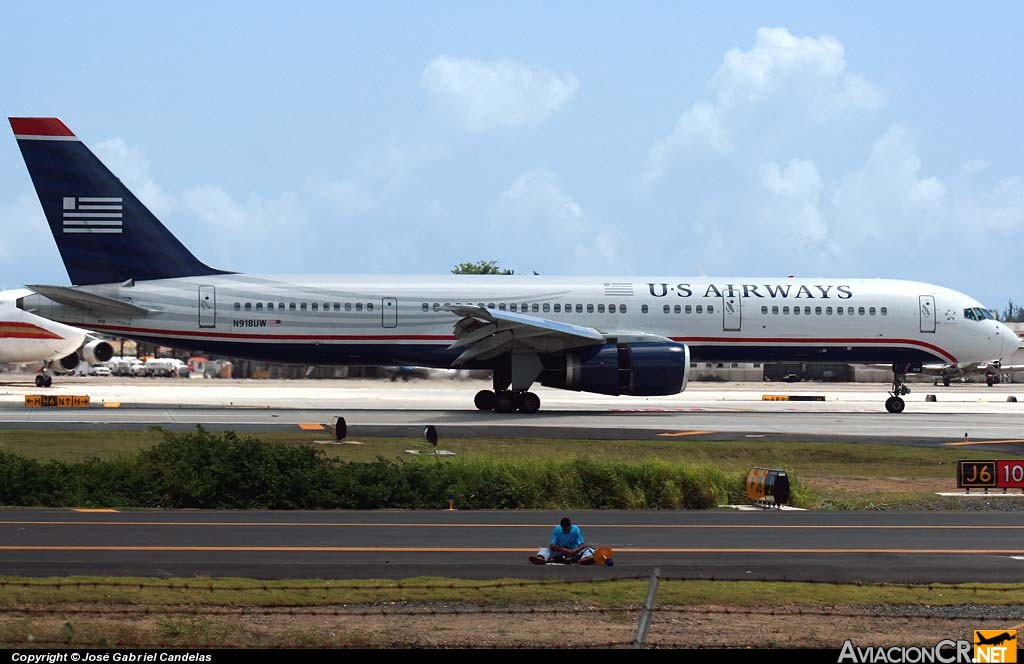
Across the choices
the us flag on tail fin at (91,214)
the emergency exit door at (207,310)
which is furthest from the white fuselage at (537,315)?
the us flag on tail fin at (91,214)

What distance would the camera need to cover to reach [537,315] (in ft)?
127

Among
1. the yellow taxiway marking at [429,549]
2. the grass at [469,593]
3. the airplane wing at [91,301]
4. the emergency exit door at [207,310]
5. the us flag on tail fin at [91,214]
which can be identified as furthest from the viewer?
the emergency exit door at [207,310]

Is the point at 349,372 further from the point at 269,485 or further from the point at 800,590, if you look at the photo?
the point at 800,590

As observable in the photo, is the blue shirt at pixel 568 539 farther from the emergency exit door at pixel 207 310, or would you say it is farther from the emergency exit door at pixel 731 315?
the emergency exit door at pixel 731 315

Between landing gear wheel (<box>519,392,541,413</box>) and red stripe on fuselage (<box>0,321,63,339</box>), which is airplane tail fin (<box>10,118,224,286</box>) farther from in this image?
red stripe on fuselage (<box>0,321,63,339</box>)

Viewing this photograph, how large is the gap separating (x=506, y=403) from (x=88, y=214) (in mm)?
13890

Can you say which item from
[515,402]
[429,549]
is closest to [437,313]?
[515,402]

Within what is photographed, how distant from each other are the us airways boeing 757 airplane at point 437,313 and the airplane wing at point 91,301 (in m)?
0.05

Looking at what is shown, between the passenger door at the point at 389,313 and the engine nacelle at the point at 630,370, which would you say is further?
the passenger door at the point at 389,313

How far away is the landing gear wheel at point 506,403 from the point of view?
37906mm

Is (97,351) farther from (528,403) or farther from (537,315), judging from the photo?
(528,403)

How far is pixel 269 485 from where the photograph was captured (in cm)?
1970

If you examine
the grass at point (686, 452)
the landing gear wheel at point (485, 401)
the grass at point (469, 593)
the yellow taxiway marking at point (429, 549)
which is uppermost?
the landing gear wheel at point (485, 401)

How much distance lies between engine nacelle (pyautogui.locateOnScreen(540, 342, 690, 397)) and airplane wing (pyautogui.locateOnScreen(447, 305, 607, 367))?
59 cm
